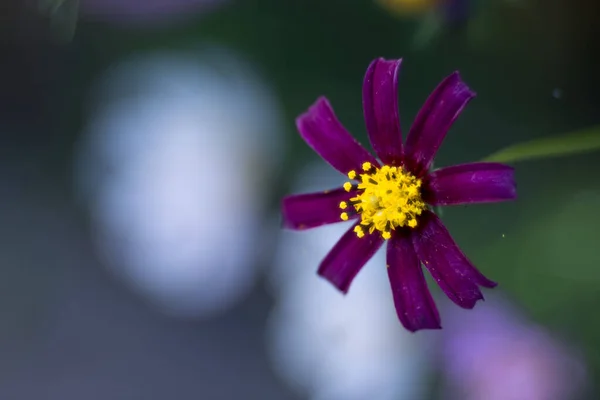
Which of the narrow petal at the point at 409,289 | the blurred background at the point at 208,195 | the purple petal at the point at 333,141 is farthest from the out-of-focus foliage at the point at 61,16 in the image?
the narrow petal at the point at 409,289

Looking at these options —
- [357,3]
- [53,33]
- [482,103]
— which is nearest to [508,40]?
[482,103]

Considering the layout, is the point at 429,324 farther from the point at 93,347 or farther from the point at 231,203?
the point at 93,347

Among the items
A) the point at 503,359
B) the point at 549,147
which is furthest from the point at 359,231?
the point at 503,359

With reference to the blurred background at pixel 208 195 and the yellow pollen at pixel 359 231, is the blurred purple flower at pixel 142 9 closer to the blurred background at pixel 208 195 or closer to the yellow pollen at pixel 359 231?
the blurred background at pixel 208 195

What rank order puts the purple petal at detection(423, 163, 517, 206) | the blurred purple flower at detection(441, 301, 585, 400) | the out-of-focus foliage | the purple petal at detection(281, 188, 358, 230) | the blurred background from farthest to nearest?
the out-of-focus foliage < the blurred background < the blurred purple flower at detection(441, 301, 585, 400) < the purple petal at detection(281, 188, 358, 230) < the purple petal at detection(423, 163, 517, 206)

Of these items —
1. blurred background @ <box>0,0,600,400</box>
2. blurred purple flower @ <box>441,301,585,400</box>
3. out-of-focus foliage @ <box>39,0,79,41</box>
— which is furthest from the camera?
out-of-focus foliage @ <box>39,0,79,41</box>

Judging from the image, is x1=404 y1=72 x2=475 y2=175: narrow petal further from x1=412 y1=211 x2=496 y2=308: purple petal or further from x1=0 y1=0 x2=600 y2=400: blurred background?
x1=0 y1=0 x2=600 y2=400: blurred background

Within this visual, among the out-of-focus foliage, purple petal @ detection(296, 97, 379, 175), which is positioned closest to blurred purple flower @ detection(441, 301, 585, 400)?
purple petal @ detection(296, 97, 379, 175)
